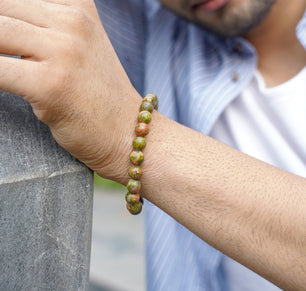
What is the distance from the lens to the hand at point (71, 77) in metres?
0.66

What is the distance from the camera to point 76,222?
32.8 inches

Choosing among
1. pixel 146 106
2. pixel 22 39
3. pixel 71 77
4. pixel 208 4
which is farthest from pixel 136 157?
pixel 208 4

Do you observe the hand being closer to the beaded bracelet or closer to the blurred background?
the beaded bracelet

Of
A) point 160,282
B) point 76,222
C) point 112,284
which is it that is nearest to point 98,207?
point 112,284

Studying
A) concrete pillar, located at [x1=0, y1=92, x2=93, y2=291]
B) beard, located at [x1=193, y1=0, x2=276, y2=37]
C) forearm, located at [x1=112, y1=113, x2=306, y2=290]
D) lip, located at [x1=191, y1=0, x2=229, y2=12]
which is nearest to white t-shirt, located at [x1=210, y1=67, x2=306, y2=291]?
beard, located at [x1=193, y1=0, x2=276, y2=37]

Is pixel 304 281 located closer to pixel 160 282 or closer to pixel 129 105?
pixel 129 105

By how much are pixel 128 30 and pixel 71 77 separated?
3.01 ft

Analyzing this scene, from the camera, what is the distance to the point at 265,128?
4.93ft

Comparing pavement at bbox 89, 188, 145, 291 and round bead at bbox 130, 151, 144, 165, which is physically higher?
round bead at bbox 130, 151, 144, 165

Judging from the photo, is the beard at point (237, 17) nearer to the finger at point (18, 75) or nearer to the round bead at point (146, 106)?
the round bead at point (146, 106)

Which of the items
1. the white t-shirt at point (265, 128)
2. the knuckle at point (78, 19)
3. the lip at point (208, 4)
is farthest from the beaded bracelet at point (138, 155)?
the lip at point (208, 4)

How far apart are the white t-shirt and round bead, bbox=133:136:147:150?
0.74m

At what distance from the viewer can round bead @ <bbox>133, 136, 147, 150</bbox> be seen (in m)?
0.85

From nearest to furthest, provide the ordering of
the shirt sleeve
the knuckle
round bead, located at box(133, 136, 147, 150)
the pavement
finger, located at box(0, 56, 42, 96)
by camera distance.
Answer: finger, located at box(0, 56, 42, 96) < the knuckle < round bead, located at box(133, 136, 147, 150) < the shirt sleeve < the pavement
